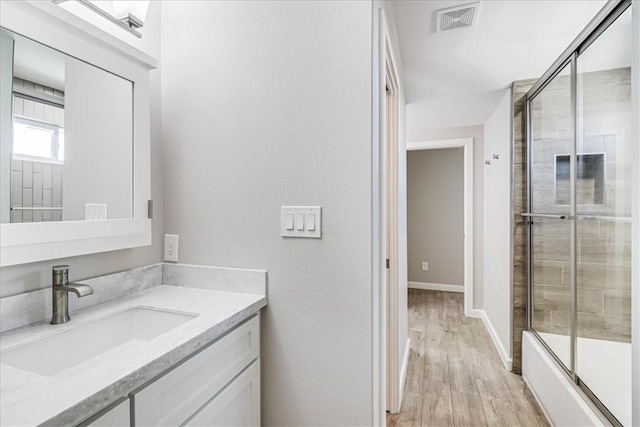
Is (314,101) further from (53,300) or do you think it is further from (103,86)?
(53,300)

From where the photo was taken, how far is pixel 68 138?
1.07 m

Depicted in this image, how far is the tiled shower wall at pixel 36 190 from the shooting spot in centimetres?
93

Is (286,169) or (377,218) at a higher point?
(286,169)

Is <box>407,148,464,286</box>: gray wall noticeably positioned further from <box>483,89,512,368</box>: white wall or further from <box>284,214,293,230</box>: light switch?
<box>284,214,293,230</box>: light switch

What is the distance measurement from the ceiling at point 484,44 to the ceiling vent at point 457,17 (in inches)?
1.2

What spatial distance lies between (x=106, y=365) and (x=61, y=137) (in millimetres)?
772

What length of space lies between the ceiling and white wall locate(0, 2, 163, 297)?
3.93ft

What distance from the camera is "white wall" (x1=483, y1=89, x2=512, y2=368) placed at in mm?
2650

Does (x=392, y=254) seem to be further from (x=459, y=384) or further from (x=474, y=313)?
(x=474, y=313)

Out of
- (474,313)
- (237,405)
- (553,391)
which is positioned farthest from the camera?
(474,313)

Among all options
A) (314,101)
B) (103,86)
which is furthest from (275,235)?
(103,86)

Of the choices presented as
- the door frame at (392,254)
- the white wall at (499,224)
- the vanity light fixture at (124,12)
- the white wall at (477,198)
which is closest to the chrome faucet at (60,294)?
the vanity light fixture at (124,12)

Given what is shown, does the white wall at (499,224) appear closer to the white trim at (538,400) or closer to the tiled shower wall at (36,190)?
the white trim at (538,400)

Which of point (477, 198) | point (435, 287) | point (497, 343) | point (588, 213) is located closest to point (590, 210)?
point (588, 213)
